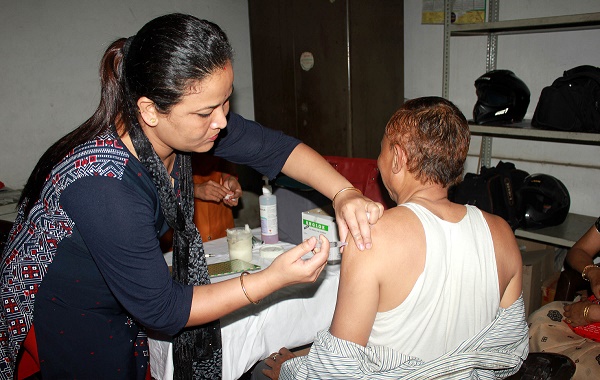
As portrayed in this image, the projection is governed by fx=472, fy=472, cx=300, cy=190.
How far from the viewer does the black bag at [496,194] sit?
2.79m

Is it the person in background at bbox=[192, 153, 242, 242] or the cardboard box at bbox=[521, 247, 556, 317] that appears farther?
the cardboard box at bbox=[521, 247, 556, 317]

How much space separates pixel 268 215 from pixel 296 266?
86 centimetres

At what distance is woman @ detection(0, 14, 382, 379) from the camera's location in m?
1.04

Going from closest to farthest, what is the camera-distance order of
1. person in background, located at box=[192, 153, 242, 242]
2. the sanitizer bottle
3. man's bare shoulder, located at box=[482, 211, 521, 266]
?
1. man's bare shoulder, located at box=[482, 211, 521, 266]
2. the sanitizer bottle
3. person in background, located at box=[192, 153, 242, 242]

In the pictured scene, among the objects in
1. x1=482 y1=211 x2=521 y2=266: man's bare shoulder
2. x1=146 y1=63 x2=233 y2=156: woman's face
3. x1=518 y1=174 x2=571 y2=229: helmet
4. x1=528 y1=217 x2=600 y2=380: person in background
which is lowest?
x1=528 y1=217 x2=600 y2=380: person in background

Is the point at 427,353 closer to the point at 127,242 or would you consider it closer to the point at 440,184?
the point at 440,184


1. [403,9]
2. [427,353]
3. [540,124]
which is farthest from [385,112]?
[427,353]

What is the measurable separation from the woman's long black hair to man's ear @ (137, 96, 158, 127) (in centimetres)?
2

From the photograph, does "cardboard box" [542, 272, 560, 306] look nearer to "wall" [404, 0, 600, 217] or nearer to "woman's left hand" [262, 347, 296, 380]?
"wall" [404, 0, 600, 217]

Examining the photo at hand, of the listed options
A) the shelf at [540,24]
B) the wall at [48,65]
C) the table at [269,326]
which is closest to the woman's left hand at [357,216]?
the table at [269,326]

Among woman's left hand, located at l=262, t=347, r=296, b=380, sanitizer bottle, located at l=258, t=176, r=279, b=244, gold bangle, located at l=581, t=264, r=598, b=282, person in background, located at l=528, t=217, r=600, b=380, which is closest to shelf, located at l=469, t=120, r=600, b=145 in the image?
person in background, located at l=528, t=217, r=600, b=380

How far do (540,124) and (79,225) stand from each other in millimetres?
2498

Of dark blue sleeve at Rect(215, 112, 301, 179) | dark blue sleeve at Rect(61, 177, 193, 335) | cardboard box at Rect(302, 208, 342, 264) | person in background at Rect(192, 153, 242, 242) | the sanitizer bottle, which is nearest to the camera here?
dark blue sleeve at Rect(61, 177, 193, 335)

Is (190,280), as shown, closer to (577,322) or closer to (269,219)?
(269,219)
